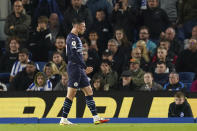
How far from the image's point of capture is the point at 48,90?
1581cm

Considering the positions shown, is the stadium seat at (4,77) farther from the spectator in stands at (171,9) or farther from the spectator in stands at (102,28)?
the spectator in stands at (171,9)

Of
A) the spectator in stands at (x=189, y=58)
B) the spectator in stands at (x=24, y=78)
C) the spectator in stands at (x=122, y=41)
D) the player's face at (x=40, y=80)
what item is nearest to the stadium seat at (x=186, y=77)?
the spectator in stands at (x=189, y=58)

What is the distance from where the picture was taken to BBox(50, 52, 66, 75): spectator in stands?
16.6 metres

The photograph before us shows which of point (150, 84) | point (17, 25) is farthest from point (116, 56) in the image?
point (17, 25)

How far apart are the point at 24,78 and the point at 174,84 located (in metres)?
3.92

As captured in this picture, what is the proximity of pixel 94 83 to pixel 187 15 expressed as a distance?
4.14 metres

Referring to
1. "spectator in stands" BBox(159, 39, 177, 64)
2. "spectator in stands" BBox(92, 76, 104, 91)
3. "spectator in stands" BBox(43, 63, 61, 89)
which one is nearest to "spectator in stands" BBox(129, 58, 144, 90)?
"spectator in stands" BBox(92, 76, 104, 91)

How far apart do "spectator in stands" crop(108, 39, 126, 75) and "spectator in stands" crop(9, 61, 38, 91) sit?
2.11 m

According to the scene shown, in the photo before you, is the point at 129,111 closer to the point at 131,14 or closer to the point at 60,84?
the point at 60,84

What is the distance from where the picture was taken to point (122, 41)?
57.4 ft

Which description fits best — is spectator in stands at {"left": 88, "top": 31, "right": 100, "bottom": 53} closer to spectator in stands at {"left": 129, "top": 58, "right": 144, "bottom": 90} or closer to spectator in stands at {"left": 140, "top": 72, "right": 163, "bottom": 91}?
spectator in stands at {"left": 129, "top": 58, "right": 144, "bottom": 90}

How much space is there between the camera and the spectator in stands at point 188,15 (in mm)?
18172

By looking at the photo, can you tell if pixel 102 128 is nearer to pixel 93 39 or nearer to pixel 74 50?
pixel 74 50

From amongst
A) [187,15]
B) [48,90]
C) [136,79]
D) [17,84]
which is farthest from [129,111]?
[187,15]
